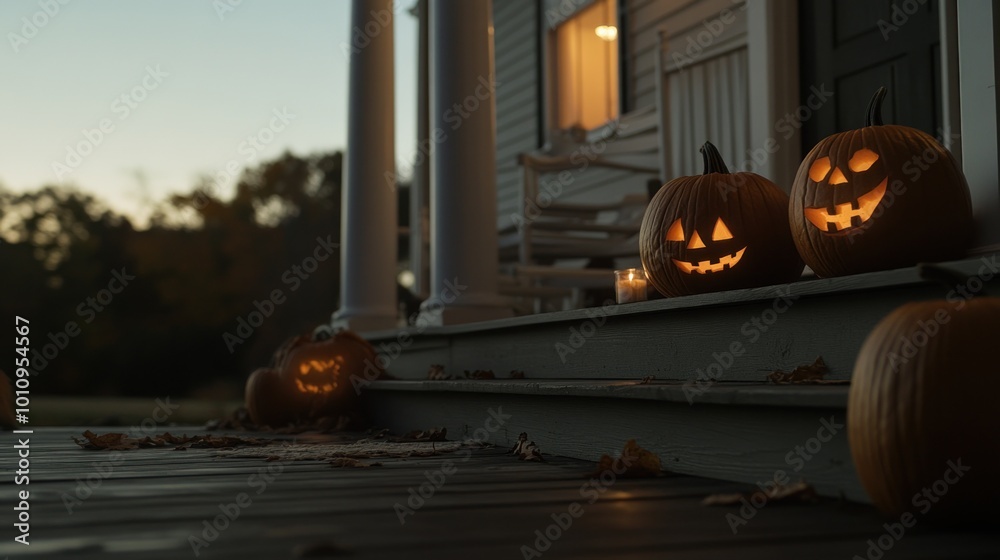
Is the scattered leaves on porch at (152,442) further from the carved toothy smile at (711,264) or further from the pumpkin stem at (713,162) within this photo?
the pumpkin stem at (713,162)

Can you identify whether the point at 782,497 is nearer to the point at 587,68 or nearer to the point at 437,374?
the point at 437,374

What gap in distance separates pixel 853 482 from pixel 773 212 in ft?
3.68

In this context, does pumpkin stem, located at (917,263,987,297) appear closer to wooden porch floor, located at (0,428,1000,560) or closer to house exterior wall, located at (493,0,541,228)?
wooden porch floor, located at (0,428,1000,560)

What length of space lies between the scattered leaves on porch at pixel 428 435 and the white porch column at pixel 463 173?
832 mm

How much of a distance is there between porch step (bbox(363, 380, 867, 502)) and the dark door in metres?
1.79

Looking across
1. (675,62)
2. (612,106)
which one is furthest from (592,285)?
(612,106)

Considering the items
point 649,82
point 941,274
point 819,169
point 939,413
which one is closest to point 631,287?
point 819,169

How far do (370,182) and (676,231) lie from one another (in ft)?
9.18

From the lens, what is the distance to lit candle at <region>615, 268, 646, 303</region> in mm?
3086

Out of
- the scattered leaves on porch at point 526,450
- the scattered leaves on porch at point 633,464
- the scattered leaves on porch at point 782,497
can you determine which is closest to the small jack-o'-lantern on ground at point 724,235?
the scattered leaves on porch at point 526,450

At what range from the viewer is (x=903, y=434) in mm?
1344

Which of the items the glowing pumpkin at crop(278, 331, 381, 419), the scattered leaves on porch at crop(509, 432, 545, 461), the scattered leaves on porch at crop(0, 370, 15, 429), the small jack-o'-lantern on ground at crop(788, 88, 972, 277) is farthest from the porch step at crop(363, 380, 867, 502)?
the scattered leaves on porch at crop(0, 370, 15, 429)

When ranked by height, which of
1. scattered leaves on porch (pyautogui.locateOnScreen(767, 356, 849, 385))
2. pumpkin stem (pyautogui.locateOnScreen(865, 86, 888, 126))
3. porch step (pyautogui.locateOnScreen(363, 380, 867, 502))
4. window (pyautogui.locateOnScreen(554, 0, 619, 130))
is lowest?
porch step (pyautogui.locateOnScreen(363, 380, 867, 502))

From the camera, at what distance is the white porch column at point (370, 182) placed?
5086mm
